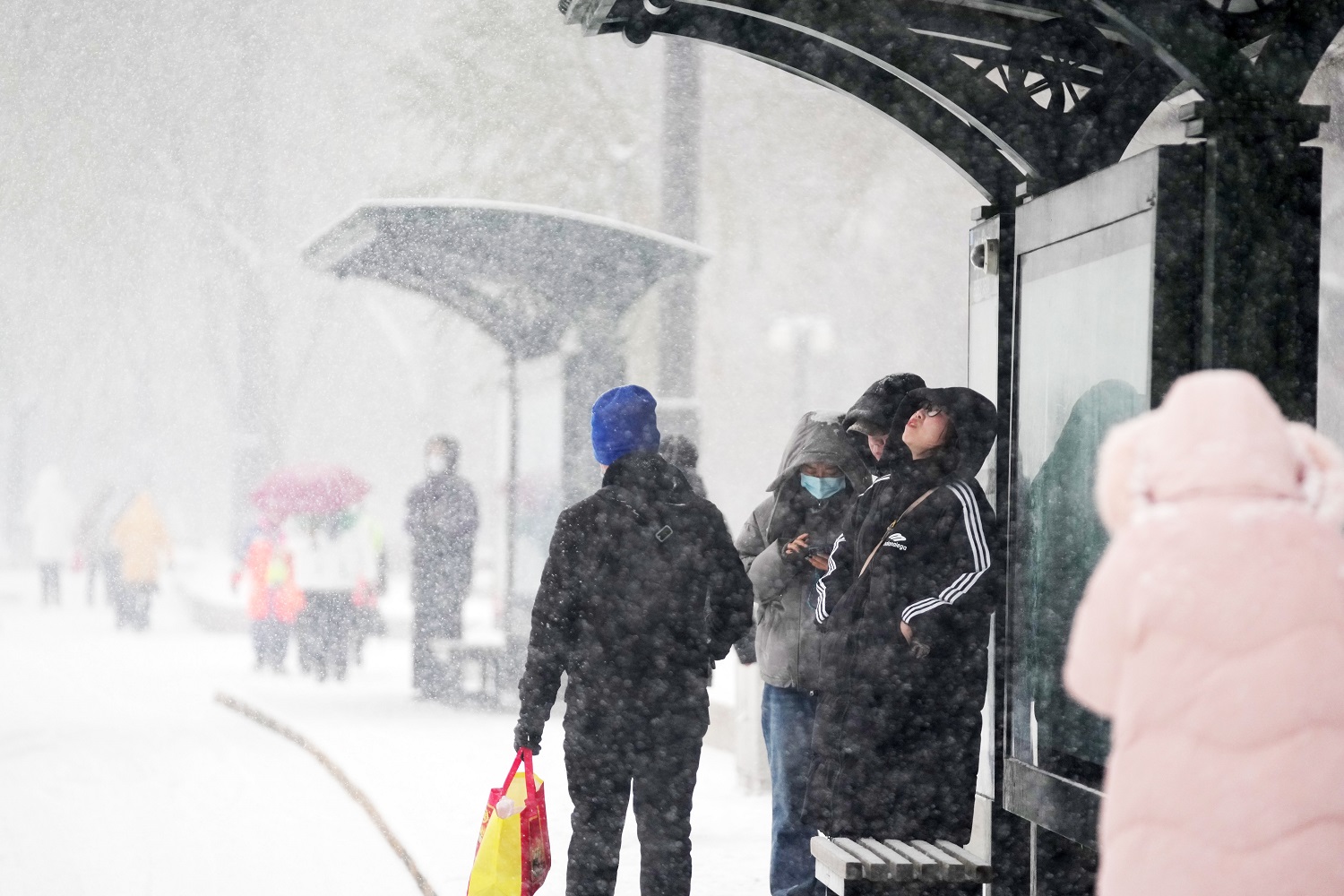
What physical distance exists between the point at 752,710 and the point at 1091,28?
3745 mm

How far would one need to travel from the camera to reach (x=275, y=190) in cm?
3775

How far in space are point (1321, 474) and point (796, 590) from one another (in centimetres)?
282

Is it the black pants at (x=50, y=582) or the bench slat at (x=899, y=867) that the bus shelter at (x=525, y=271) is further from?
the black pants at (x=50, y=582)

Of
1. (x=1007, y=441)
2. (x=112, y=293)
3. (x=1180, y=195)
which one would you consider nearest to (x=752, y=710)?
(x=1007, y=441)

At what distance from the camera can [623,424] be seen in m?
4.45

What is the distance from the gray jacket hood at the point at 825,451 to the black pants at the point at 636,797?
1.02 m

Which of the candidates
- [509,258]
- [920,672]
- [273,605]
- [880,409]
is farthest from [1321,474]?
[273,605]

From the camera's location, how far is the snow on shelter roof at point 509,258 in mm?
10180

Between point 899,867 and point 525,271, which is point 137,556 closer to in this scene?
point 525,271

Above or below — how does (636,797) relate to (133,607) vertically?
above

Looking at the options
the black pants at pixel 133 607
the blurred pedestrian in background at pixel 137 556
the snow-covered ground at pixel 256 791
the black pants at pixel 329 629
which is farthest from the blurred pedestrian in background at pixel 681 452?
Result: the black pants at pixel 133 607

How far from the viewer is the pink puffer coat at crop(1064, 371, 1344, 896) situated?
Answer: 2471mm

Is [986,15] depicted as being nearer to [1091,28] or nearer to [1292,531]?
[1091,28]

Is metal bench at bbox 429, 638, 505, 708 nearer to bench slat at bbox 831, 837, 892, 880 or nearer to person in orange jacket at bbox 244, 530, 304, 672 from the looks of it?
person in orange jacket at bbox 244, 530, 304, 672
